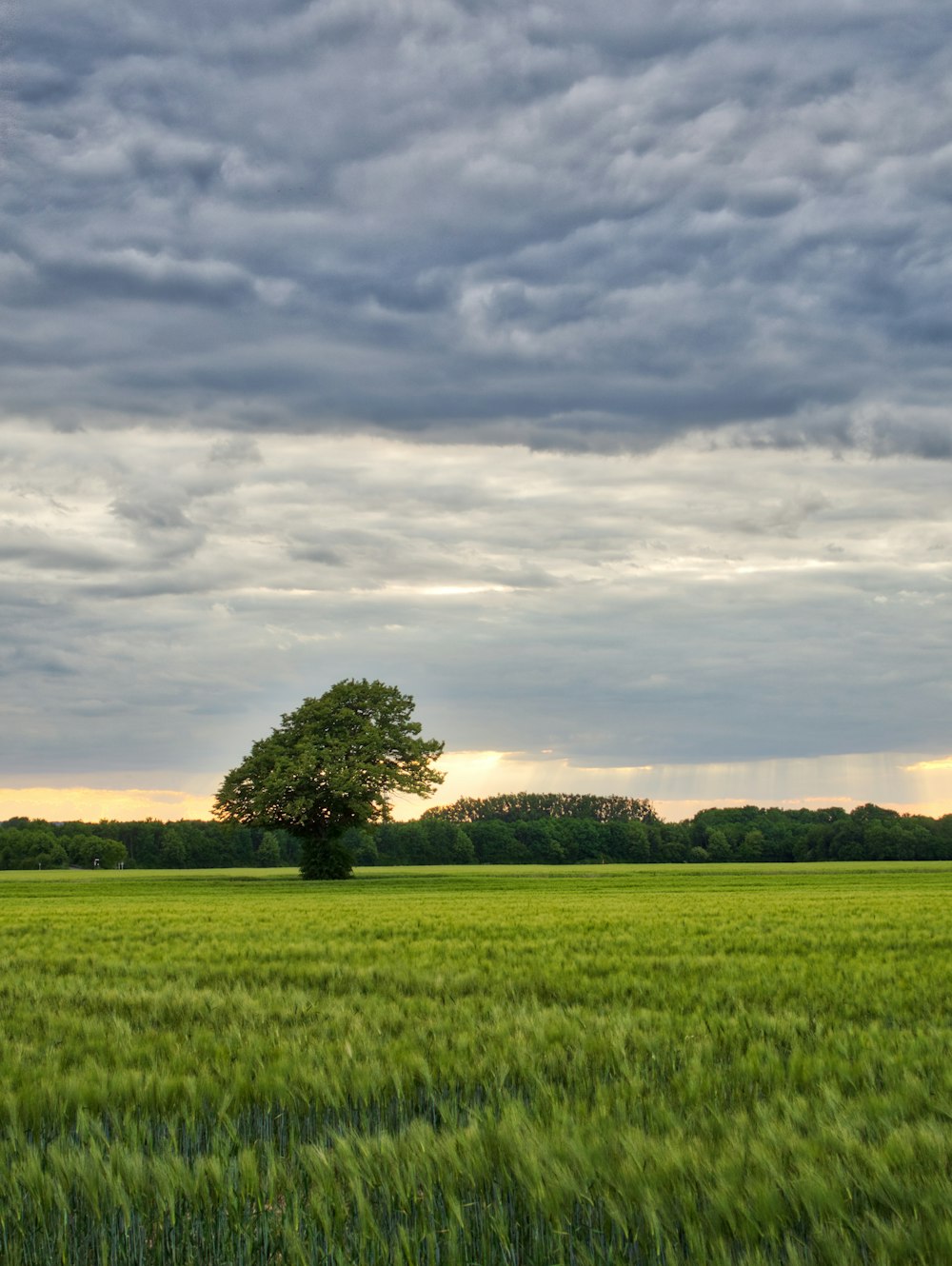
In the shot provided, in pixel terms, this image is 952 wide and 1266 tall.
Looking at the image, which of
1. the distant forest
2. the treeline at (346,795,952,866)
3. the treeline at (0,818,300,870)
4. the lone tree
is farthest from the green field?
the treeline at (0,818,300,870)

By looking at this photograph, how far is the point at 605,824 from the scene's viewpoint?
143375 millimetres

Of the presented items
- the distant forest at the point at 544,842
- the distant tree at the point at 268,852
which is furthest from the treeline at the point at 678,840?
the distant tree at the point at 268,852

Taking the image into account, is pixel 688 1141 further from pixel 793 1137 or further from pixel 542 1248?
pixel 542 1248

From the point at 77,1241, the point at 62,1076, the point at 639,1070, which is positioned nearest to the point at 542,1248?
the point at 77,1241

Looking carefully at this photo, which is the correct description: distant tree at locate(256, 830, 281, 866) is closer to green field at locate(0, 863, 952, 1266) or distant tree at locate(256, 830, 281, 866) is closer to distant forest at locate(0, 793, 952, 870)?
distant forest at locate(0, 793, 952, 870)

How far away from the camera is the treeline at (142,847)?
449 feet

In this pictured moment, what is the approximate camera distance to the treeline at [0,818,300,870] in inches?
5389

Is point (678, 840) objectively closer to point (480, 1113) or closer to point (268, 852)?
point (268, 852)

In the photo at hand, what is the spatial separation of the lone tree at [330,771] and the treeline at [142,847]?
248 feet

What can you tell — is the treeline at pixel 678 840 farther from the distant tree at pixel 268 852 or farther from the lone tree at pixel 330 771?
the lone tree at pixel 330 771

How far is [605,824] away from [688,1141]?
141m

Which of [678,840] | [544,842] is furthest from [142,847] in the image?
[678,840]

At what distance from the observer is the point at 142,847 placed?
151 m

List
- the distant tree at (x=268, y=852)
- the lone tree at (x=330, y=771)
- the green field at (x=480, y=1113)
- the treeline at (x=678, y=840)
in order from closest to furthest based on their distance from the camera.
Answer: the green field at (x=480, y=1113)
the lone tree at (x=330, y=771)
the treeline at (x=678, y=840)
the distant tree at (x=268, y=852)
